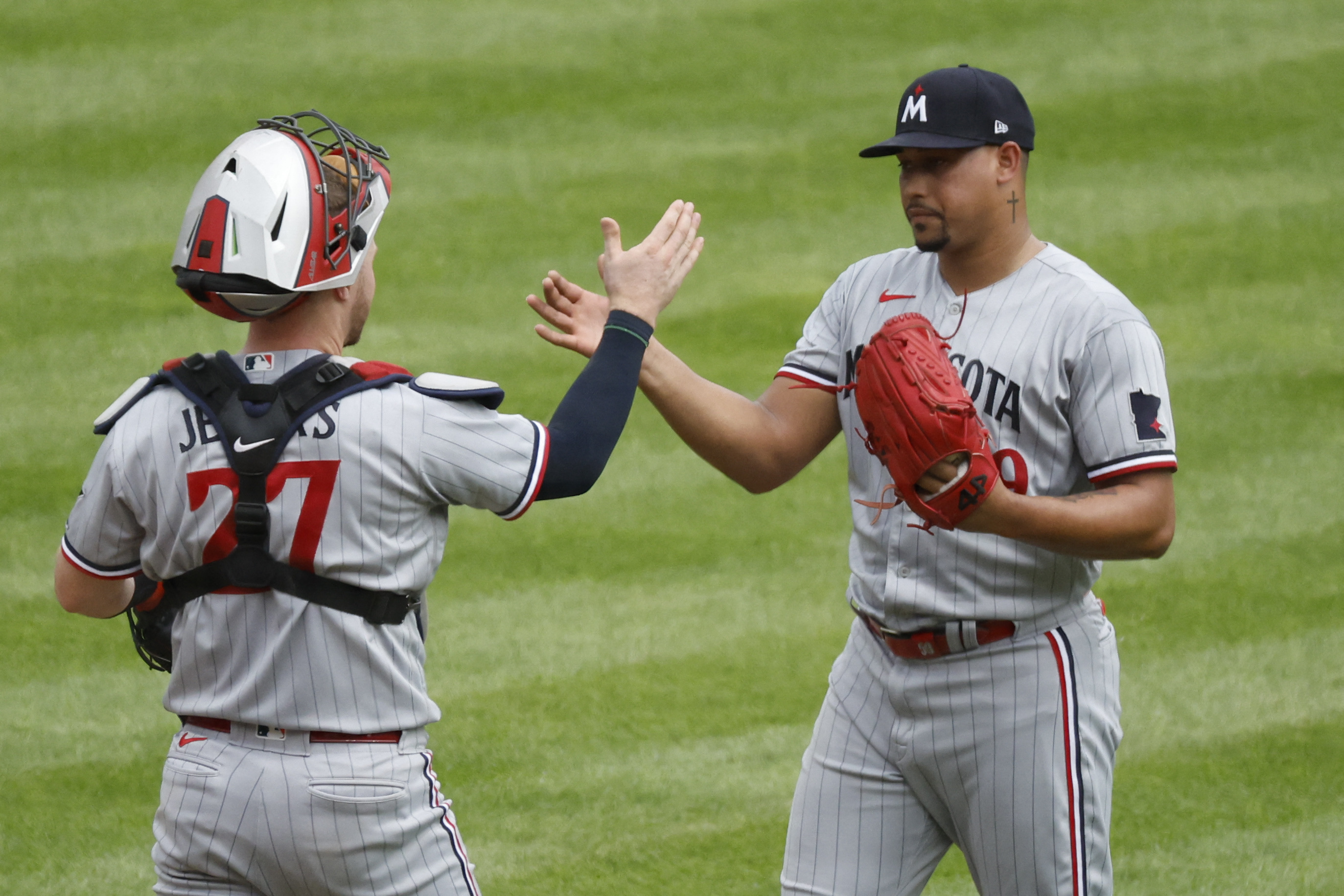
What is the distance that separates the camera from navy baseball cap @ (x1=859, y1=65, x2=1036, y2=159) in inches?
116

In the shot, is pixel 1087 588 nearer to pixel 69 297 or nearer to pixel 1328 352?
pixel 1328 352

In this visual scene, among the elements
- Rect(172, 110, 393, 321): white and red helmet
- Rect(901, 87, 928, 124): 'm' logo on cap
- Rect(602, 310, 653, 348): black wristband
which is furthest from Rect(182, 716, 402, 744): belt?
Rect(901, 87, 928, 124): 'm' logo on cap

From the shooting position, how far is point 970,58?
9.80m

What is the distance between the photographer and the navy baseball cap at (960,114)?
116 inches

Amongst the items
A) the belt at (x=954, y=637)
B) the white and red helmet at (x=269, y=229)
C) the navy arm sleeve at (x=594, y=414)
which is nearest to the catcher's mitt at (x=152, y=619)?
the white and red helmet at (x=269, y=229)

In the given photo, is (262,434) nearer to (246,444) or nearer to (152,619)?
(246,444)

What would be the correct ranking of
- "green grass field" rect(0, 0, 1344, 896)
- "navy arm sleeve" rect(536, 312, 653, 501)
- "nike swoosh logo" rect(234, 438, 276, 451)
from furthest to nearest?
"green grass field" rect(0, 0, 1344, 896), "navy arm sleeve" rect(536, 312, 653, 501), "nike swoosh logo" rect(234, 438, 276, 451)

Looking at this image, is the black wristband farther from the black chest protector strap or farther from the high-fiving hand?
the black chest protector strap

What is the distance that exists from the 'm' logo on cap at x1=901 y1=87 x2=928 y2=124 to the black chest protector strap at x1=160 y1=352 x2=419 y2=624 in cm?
120

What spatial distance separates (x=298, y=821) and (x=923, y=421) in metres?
1.21

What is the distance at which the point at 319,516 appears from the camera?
2.35 metres

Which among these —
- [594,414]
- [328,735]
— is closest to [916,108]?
[594,414]

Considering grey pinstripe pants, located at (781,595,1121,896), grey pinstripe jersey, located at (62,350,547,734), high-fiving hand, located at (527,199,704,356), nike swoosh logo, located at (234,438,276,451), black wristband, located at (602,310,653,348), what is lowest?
grey pinstripe pants, located at (781,595,1121,896)

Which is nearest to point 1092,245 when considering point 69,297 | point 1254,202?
point 1254,202
